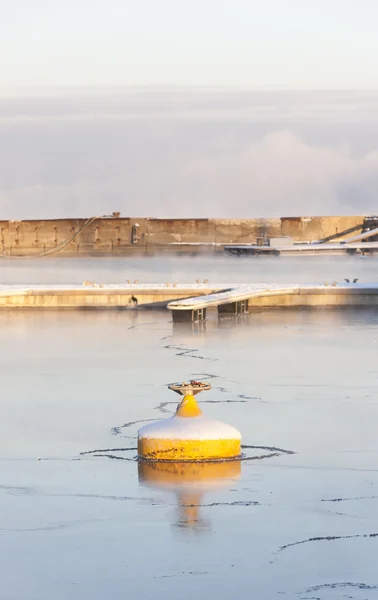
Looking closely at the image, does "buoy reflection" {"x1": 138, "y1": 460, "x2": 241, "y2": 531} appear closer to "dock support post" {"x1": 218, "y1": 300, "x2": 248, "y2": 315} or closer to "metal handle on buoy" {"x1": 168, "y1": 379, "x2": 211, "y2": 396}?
"metal handle on buoy" {"x1": 168, "y1": 379, "x2": 211, "y2": 396}

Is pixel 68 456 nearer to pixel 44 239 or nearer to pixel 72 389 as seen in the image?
pixel 72 389

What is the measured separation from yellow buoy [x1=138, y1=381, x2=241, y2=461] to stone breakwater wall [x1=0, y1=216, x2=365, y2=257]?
173m

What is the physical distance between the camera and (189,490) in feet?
51.1

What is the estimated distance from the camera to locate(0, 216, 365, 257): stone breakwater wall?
632ft

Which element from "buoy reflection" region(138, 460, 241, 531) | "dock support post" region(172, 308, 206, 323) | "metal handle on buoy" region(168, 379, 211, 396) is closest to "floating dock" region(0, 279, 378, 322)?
"dock support post" region(172, 308, 206, 323)

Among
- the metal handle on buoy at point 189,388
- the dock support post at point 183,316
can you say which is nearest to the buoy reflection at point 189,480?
the metal handle on buoy at point 189,388

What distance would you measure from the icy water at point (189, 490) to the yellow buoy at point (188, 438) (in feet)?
0.88

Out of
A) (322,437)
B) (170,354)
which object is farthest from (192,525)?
(170,354)

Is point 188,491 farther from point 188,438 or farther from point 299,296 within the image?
point 299,296

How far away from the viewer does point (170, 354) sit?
3462 cm

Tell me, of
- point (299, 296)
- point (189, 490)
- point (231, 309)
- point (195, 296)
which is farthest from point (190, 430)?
point (195, 296)

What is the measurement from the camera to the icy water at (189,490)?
1236 centimetres

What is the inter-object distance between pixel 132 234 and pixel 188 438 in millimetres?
179836

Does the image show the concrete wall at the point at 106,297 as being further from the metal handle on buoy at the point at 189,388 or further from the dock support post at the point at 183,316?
the metal handle on buoy at the point at 189,388
